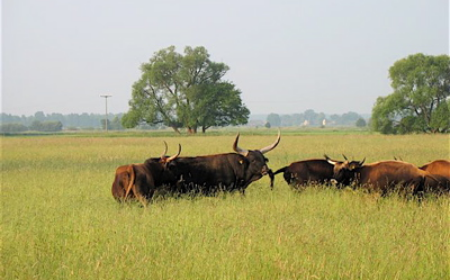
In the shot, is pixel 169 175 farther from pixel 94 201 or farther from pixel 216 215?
pixel 216 215

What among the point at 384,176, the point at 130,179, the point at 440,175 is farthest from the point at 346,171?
the point at 130,179

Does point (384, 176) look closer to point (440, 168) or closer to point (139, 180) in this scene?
point (440, 168)

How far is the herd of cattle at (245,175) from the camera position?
9.24 meters

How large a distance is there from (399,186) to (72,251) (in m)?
6.30

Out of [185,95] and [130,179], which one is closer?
[130,179]

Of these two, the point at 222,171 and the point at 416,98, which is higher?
the point at 416,98

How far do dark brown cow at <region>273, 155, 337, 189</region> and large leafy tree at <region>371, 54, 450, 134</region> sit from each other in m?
45.9

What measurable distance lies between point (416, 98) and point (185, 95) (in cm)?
2883

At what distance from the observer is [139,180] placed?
9.11 m

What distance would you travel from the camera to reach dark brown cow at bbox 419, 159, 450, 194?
923cm

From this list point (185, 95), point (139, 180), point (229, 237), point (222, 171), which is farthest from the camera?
point (185, 95)

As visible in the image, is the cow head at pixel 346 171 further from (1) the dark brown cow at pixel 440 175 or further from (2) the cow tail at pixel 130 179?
(2) the cow tail at pixel 130 179

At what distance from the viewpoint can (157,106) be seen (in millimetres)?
63094

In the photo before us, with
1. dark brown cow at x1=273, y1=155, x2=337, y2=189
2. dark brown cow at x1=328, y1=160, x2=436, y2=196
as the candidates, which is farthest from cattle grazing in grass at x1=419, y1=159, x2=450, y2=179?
dark brown cow at x1=273, y1=155, x2=337, y2=189
